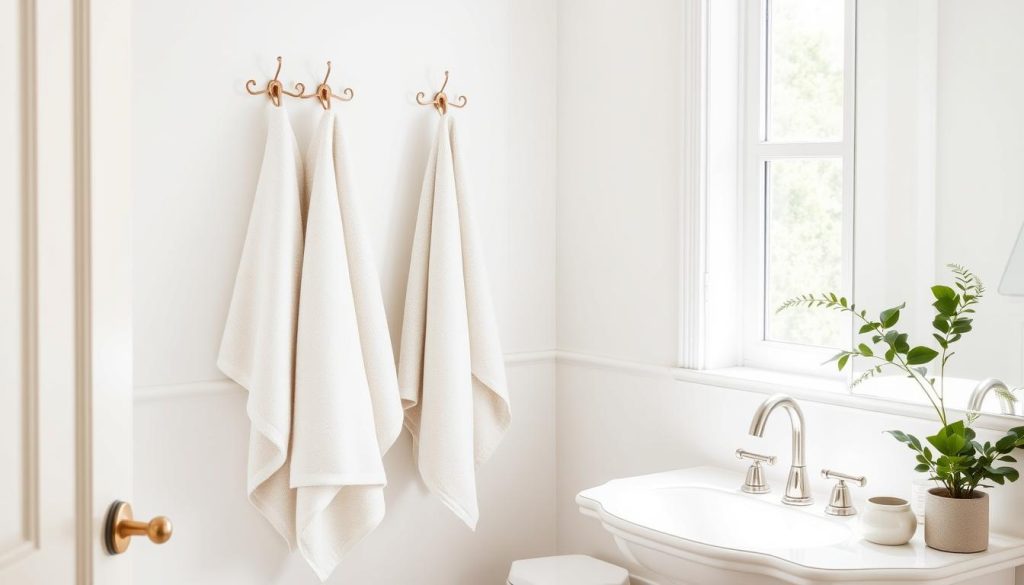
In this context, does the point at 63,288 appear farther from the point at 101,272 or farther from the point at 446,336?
the point at 446,336

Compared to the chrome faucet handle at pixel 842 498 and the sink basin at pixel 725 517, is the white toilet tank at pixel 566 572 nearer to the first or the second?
the sink basin at pixel 725 517

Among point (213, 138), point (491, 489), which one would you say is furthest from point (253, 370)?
point (491, 489)

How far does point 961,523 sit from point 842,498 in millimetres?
253

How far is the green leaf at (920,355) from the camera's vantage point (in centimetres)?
166

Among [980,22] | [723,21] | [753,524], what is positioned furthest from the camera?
[723,21]

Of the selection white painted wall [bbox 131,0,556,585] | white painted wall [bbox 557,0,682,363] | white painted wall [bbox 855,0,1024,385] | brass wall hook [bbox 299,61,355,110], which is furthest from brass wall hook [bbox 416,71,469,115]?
white painted wall [bbox 855,0,1024,385]

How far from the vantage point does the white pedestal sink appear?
153 cm

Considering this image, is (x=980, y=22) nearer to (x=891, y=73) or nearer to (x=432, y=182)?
(x=891, y=73)

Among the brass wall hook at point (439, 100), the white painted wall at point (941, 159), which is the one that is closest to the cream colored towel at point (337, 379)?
the brass wall hook at point (439, 100)

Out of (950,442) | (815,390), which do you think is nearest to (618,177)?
(815,390)

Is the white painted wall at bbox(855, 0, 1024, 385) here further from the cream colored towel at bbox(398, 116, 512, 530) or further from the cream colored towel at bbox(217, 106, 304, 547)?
the cream colored towel at bbox(217, 106, 304, 547)

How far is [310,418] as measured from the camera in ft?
6.41

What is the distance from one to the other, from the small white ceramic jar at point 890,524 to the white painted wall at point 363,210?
101 centimetres

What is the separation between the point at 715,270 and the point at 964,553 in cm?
82
